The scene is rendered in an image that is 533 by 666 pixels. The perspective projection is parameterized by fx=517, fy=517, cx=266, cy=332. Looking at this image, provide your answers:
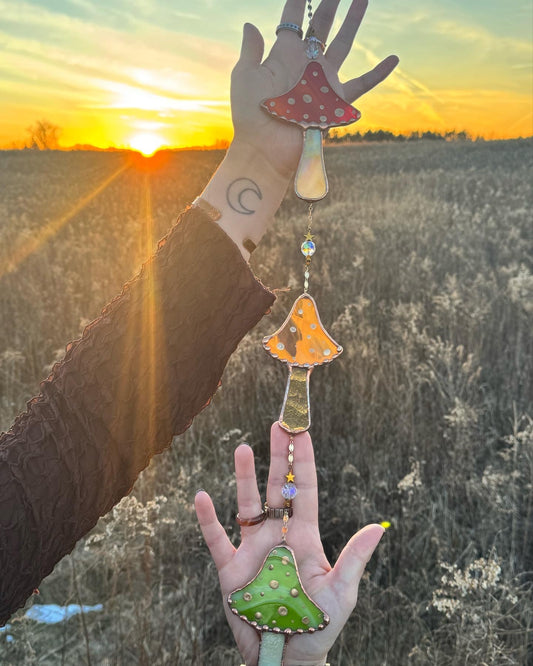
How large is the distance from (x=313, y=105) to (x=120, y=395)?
0.85 m

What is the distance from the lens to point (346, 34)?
4.43 feet

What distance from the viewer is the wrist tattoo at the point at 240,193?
4.19 feet

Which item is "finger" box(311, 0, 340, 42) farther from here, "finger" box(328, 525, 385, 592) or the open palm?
"finger" box(328, 525, 385, 592)

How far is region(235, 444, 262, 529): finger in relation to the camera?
4.02 ft

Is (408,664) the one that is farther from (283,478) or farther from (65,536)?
(65,536)

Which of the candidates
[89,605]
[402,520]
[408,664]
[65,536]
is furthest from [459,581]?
[89,605]

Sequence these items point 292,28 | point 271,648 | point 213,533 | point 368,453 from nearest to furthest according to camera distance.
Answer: point 271,648, point 213,533, point 292,28, point 368,453

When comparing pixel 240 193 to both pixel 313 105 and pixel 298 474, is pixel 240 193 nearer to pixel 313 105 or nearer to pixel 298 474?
pixel 313 105

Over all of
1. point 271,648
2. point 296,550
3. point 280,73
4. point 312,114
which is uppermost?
point 280,73

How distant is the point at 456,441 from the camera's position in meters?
2.71

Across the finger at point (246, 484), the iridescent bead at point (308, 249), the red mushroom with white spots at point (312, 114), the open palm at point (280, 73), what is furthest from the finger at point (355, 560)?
the open palm at point (280, 73)

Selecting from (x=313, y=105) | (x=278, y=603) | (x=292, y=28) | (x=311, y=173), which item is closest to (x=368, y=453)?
(x=278, y=603)

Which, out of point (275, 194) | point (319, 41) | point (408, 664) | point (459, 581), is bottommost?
point (408, 664)

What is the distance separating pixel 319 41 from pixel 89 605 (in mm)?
2327
